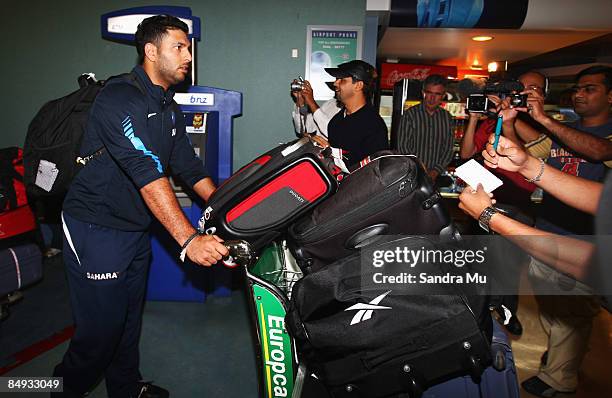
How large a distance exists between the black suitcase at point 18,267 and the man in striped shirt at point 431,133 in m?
3.22

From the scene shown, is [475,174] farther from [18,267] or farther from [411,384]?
[18,267]

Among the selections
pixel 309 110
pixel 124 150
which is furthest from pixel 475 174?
pixel 309 110

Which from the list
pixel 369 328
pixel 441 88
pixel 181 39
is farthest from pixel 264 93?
pixel 369 328

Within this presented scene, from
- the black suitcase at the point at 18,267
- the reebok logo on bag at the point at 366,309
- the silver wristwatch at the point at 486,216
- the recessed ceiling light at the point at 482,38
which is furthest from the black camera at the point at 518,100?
the recessed ceiling light at the point at 482,38

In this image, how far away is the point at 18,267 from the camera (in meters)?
2.74

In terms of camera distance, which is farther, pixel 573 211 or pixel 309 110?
pixel 309 110

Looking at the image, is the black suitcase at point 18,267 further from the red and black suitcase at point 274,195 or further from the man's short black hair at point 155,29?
the red and black suitcase at point 274,195

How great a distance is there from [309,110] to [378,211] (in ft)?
8.35

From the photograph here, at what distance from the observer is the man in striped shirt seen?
13.5 ft

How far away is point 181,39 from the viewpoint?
6.14 feet

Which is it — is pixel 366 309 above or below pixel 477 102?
below

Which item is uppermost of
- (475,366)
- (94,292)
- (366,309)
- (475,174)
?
(475,174)

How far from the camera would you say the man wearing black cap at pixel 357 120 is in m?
2.69

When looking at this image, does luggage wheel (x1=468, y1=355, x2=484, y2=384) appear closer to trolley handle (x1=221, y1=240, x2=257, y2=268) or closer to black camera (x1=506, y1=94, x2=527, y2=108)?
trolley handle (x1=221, y1=240, x2=257, y2=268)
